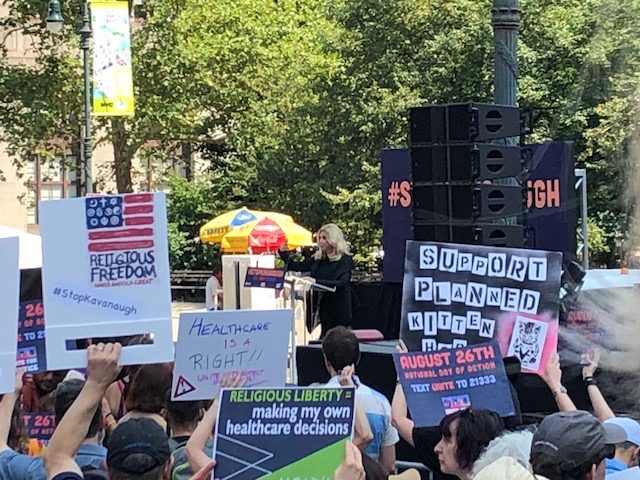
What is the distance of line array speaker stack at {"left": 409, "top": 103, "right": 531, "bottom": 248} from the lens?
23.4 ft

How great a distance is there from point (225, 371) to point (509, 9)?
193 inches

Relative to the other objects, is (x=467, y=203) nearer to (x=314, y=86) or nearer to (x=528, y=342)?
(x=528, y=342)

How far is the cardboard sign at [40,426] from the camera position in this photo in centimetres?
471

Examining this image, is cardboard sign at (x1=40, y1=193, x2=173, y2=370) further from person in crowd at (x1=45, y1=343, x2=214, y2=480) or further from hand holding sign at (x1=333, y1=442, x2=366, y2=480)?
hand holding sign at (x1=333, y1=442, x2=366, y2=480)

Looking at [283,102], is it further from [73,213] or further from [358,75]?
[73,213]

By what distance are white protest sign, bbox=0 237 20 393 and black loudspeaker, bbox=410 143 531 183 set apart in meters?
4.01

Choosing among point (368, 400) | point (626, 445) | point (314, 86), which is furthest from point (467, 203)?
point (314, 86)

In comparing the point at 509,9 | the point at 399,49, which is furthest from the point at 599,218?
the point at 509,9

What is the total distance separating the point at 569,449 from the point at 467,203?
13.9ft

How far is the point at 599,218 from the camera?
934 inches

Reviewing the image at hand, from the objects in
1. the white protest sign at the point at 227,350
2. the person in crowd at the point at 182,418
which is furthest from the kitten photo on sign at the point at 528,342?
the person in crowd at the point at 182,418

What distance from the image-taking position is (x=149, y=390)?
4395mm

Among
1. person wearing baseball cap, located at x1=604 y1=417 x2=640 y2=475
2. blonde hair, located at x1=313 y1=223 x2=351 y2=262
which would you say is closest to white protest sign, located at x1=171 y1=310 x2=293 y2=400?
person wearing baseball cap, located at x1=604 y1=417 x2=640 y2=475

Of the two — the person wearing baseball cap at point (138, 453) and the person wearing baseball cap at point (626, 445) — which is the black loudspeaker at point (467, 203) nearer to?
the person wearing baseball cap at point (626, 445)
